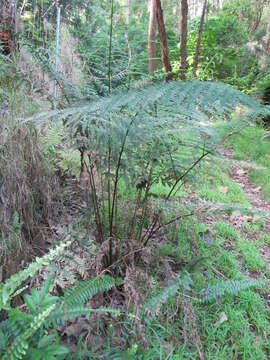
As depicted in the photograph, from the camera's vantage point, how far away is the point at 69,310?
109 cm

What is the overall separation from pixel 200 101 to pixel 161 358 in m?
1.08

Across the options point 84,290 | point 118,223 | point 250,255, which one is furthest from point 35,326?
point 250,255

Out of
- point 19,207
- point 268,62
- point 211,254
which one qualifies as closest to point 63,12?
point 19,207

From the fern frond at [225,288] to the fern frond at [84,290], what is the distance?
566mm

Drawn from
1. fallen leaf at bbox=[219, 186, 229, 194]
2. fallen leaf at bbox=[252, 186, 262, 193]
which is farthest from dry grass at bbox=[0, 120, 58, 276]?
fallen leaf at bbox=[252, 186, 262, 193]

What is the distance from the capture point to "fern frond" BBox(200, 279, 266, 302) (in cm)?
160

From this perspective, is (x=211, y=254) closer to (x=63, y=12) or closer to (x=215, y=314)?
(x=215, y=314)

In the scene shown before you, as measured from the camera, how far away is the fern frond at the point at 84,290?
124 centimetres

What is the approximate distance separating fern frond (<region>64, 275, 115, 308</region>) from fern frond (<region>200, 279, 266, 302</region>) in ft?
1.86

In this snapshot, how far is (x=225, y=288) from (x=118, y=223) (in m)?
0.73

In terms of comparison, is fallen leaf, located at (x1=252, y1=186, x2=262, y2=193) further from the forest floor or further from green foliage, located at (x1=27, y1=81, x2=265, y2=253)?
green foliage, located at (x1=27, y1=81, x2=265, y2=253)

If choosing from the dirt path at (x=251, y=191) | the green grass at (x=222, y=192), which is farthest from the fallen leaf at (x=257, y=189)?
the green grass at (x=222, y=192)

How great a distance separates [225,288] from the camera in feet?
5.30

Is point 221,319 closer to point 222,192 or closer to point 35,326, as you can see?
point 35,326
